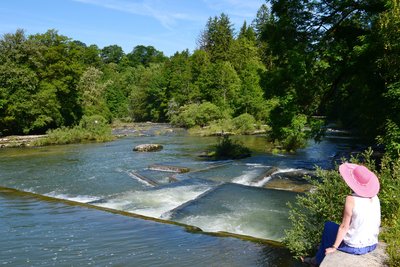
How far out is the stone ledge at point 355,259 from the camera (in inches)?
220

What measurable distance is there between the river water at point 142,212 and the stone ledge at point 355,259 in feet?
8.31

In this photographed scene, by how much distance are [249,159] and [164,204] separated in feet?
39.4

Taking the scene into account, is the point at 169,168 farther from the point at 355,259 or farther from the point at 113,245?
the point at 355,259

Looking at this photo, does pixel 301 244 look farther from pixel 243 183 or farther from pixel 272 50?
pixel 272 50

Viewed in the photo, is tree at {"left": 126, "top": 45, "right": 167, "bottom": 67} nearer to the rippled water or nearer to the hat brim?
the rippled water

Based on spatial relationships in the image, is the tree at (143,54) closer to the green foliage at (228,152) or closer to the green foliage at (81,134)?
the green foliage at (81,134)

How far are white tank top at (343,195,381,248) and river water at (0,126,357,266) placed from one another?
2701 mm

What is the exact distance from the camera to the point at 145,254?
357 inches

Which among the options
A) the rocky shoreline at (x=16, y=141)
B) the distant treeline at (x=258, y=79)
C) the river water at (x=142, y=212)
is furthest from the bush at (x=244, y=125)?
the rocky shoreline at (x=16, y=141)

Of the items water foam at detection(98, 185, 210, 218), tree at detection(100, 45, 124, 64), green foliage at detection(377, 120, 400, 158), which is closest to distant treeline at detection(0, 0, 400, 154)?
green foliage at detection(377, 120, 400, 158)

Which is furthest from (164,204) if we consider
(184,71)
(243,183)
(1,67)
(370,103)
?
(184,71)

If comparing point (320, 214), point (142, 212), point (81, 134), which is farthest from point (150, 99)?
point (320, 214)

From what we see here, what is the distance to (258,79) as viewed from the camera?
5997 cm

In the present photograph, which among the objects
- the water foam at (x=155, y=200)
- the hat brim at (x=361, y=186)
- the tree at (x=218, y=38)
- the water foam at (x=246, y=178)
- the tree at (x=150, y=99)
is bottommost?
the water foam at (x=155, y=200)
